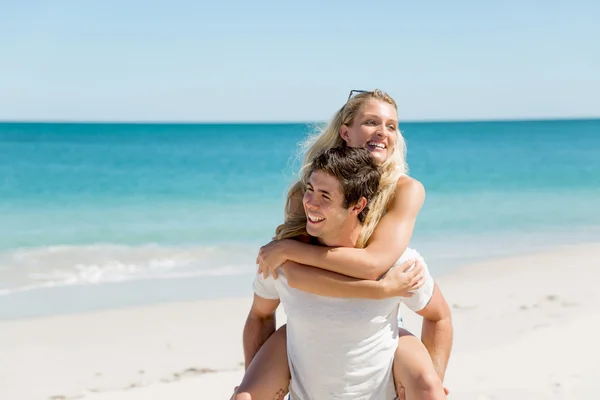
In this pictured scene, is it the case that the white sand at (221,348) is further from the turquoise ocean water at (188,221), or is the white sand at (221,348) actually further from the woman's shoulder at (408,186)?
the woman's shoulder at (408,186)

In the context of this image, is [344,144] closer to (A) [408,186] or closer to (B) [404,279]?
(A) [408,186]

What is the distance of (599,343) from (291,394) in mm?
3816

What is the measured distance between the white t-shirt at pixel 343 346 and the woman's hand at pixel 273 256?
0.12 m

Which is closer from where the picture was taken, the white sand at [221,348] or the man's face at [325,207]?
the man's face at [325,207]

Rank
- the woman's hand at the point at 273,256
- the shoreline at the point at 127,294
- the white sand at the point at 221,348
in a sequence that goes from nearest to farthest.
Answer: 1. the woman's hand at the point at 273,256
2. the white sand at the point at 221,348
3. the shoreline at the point at 127,294

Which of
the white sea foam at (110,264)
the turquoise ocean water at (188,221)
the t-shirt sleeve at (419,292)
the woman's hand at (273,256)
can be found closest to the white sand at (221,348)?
the turquoise ocean water at (188,221)

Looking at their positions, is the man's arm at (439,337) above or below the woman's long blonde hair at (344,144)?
below

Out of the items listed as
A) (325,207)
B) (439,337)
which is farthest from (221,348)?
(325,207)

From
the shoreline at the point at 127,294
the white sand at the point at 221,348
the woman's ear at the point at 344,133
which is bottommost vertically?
the shoreline at the point at 127,294

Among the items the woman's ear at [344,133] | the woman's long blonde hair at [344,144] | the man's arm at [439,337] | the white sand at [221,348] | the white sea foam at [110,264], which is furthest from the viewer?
the white sea foam at [110,264]

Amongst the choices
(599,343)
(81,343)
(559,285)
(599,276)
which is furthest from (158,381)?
(599,276)

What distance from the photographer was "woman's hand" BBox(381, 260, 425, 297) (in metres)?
3.19

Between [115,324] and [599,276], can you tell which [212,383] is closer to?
[115,324]

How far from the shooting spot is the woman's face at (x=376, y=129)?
12.1ft
